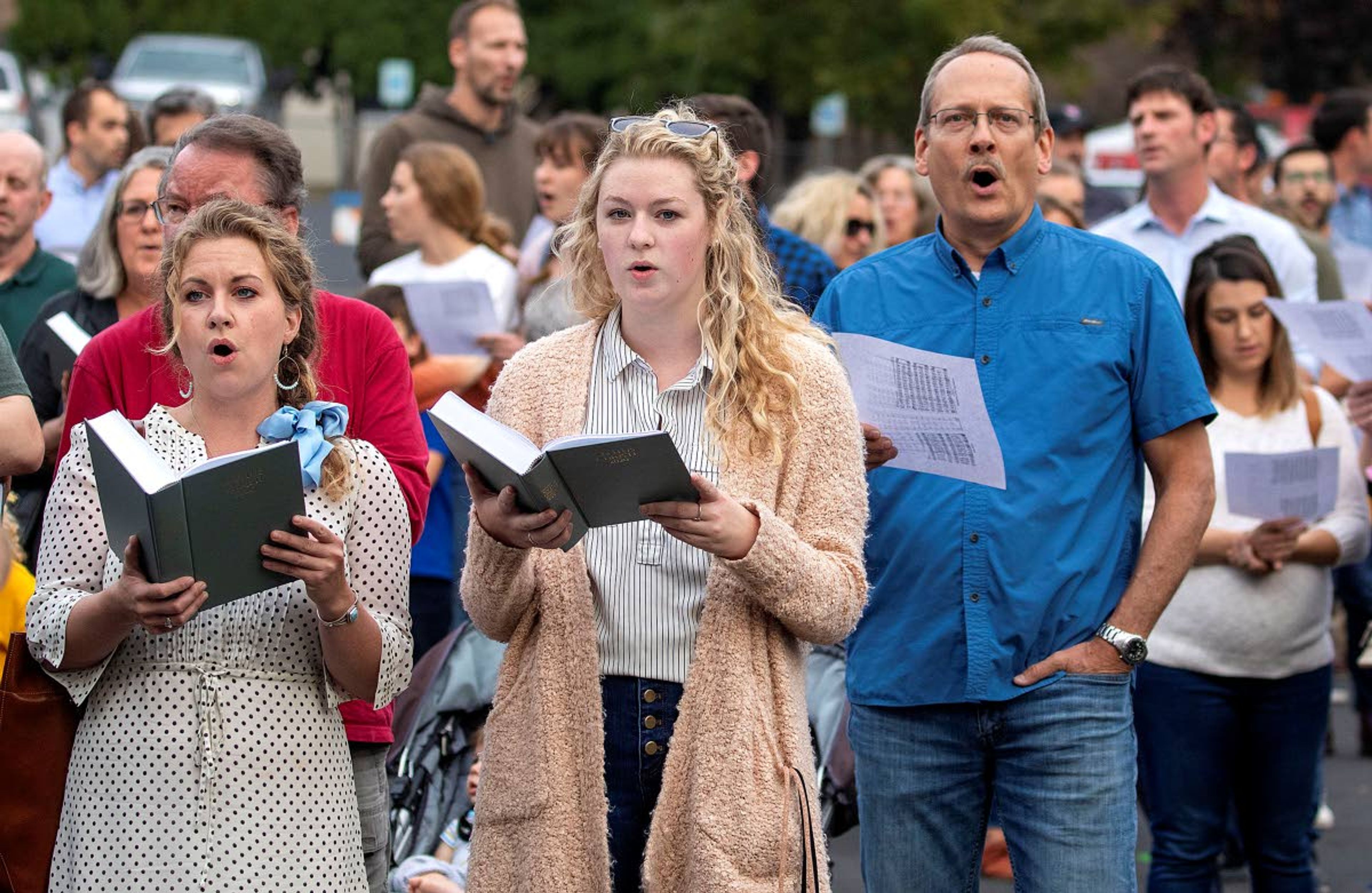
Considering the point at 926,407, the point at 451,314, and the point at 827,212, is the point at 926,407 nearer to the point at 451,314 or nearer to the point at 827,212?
the point at 451,314

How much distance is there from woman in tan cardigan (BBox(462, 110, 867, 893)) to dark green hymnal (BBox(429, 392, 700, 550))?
0.13 meters

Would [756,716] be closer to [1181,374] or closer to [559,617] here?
[559,617]

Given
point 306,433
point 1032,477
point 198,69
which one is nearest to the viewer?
point 306,433

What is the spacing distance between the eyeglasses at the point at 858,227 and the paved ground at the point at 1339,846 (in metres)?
2.59

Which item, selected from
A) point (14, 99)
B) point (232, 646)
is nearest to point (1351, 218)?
point (232, 646)

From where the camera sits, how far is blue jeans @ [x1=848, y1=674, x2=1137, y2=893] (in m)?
4.07

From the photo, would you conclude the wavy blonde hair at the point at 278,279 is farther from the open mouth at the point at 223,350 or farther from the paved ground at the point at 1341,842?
the paved ground at the point at 1341,842

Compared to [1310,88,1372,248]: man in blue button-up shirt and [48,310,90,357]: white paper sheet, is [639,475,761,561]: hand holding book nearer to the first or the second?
[48,310,90,357]: white paper sheet

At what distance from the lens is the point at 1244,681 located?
551 centimetres

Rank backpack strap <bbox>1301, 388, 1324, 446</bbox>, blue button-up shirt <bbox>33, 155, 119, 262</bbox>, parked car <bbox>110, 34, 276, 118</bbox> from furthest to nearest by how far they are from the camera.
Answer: parked car <bbox>110, 34, 276, 118</bbox>
blue button-up shirt <bbox>33, 155, 119, 262</bbox>
backpack strap <bbox>1301, 388, 1324, 446</bbox>

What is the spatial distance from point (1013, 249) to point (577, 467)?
1.45 metres

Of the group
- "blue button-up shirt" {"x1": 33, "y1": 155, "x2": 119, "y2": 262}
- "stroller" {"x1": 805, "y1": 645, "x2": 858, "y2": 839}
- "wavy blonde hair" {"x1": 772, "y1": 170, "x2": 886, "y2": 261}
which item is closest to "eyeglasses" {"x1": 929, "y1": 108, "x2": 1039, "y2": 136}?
"stroller" {"x1": 805, "y1": 645, "x2": 858, "y2": 839}

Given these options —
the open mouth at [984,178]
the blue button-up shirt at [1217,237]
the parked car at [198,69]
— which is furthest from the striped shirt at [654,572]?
the parked car at [198,69]

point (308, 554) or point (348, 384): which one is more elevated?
point (348, 384)
